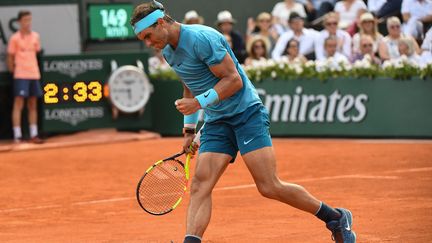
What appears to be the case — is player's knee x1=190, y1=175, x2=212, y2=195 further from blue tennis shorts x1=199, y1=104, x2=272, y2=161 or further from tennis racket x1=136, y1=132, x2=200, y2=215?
tennis racket x1=136, y1=132, x2=200, y2=215

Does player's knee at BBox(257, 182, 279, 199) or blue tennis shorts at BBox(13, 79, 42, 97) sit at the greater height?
player's knee at BBox(257, 182, 279, 199)

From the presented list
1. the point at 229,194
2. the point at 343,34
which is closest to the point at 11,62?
the point at 343,34

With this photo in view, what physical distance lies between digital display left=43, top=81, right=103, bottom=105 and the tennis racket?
31.6 feet

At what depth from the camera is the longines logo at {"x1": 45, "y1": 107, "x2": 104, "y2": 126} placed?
1673 cm

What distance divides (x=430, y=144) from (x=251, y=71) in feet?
10.3

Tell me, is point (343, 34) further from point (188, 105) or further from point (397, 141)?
point (188, 105)

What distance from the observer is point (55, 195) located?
1148cm

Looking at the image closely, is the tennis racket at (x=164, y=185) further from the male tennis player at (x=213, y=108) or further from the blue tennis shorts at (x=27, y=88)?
the blue tennis shorts at (x=27, y=88)

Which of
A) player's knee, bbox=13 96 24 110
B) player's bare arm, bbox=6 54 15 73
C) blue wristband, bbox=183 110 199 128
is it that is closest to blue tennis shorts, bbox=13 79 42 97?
player's knee, bbox=13 96 24 110

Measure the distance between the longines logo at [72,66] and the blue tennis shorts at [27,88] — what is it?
373 mm

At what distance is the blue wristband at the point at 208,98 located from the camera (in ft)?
21.5

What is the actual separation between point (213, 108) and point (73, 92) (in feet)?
32.9

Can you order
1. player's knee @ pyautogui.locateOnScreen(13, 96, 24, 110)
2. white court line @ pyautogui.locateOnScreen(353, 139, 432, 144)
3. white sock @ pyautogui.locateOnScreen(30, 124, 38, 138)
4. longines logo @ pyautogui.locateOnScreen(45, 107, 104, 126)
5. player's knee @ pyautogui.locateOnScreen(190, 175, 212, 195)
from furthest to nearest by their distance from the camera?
longines logo @ pyautogui.locateOnScreen(45, 107, 104, 126)
white sock @ pyautogui.locateOnScreen(30, 124, 38, 138)
player's knee @ pyautogui.locateOnScreen(13, 96, 24, 110)
white court line @ pyautogui.locateOnScreen(353, 139, 432, 144)
player's knee @ pyautogui.locateOnScreen(190, 175, 212, 195)

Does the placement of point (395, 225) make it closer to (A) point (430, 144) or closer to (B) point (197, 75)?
(B) point (197, 75)
